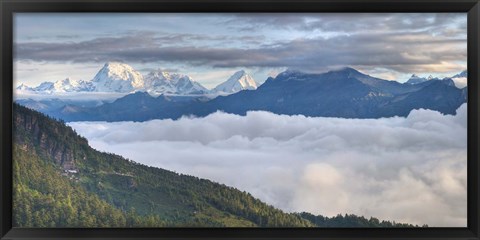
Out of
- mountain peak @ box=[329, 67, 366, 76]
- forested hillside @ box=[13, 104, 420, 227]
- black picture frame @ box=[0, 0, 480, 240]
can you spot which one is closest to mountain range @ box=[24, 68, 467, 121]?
mountain peak @ box=[329, 67, 366, 76]

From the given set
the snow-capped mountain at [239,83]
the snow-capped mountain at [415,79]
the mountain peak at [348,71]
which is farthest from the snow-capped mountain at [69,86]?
the snow-capped mountain at [415,79]

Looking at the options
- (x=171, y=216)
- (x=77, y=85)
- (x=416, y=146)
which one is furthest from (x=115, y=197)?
(x=416, y=146)

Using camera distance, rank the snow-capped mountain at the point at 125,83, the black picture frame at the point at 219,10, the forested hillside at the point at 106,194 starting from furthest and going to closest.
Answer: the snow-capped mountain at the point at 125,83, the forested hillside at the point at 106,194, the black picture frame at the point at 219,10

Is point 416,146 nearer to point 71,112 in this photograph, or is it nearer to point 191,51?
point 191,51

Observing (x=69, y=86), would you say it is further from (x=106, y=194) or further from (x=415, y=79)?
(x=415, y=79)

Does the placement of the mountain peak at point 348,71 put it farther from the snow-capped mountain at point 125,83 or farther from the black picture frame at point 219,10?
the snow-capped mountain at point 125,83

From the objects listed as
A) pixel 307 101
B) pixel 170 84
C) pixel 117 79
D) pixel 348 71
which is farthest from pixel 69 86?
pixel 348 71

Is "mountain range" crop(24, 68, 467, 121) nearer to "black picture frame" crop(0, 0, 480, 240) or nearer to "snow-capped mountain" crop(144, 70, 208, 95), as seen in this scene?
"snow-capped mountain" crop(144, 70, 208, 95)
